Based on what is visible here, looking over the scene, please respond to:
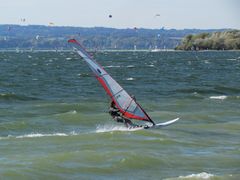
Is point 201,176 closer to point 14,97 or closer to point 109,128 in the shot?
point 109,128

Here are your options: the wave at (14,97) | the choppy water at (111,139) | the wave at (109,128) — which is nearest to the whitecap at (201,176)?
the choppy water at (111,139)

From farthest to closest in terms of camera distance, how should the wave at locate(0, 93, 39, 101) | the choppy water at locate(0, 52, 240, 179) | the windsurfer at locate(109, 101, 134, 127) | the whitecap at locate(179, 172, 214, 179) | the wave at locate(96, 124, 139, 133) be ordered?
the wave at locate(0, 93, 39, 101)
the wave at locate(96, 124, 139, 133)
the windsurfer at locate(109, 101, 134, 127)
the choppy water at locate(0, 52, 240, 179)
the whitecap at locate(179, 172, 214, 179)

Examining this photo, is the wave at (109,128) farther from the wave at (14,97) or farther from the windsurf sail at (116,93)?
the wave at (14,97)

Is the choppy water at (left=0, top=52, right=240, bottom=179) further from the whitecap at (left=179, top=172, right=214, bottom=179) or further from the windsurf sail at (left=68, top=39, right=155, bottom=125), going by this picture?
the windsurf sail at (left=68, top=39, right=155, bottom=125)

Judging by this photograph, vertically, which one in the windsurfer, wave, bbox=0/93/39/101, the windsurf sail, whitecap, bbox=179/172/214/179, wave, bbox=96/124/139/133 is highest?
the windsurf sail

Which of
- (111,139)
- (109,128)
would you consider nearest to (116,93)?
(111,139)

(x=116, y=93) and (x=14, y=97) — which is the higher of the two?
(x=116, y=93)

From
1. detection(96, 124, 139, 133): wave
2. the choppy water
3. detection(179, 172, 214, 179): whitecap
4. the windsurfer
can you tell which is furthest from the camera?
detection(96, 124, 139, 133): wave

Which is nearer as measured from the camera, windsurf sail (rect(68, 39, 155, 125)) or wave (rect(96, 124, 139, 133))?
windsurf sail (rect(68, 39, 155, 125))

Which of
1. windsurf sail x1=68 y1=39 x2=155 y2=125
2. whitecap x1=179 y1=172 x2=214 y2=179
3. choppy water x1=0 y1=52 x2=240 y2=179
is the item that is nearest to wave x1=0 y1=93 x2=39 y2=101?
choppy water x1=0 y1=52 x2=240 y2=179

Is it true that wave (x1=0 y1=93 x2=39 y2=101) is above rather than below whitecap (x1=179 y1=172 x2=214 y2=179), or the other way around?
below

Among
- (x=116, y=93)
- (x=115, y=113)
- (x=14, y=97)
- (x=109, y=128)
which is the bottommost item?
(x=14, y=97)

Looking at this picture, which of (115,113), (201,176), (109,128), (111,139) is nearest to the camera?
(201,176)

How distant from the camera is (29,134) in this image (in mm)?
25969
